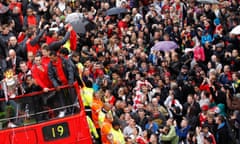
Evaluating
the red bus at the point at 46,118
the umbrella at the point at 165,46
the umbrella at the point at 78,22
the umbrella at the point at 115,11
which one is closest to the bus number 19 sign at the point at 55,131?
the red bus at the point at 46,118

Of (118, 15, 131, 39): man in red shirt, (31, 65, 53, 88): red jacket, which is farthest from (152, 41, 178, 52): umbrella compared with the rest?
(31, 65, 53, 88): red jacket

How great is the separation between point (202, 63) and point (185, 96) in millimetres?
1757

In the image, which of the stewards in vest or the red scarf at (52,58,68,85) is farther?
the stewards in vest

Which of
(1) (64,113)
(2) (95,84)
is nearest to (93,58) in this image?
(2) (95,84)

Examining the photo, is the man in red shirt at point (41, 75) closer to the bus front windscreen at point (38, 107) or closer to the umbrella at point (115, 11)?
the bus front windscreen at point (38, 107)

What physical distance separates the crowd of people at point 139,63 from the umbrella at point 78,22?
202 mm

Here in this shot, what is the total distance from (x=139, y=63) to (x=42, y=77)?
600 centimetres

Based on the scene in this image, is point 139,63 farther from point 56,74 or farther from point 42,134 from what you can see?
point 42,134

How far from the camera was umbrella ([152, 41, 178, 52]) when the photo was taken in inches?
982

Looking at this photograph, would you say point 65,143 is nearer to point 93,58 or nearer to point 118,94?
point 118,94

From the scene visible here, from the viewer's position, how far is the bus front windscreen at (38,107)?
1933cm

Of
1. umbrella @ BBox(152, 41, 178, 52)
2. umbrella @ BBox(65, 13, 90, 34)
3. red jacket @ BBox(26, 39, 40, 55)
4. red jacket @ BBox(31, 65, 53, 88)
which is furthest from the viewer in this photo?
umbrella @ BBox(65, 13, 90, 34)

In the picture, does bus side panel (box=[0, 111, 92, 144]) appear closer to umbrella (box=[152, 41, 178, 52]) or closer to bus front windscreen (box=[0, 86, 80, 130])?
bus front windscreen (box=[0, 86, 80, 130])

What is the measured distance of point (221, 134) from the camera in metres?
19.8
